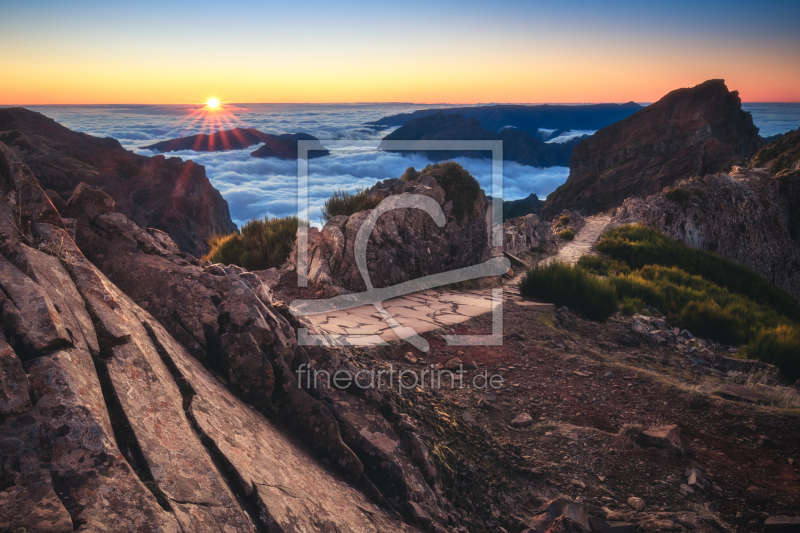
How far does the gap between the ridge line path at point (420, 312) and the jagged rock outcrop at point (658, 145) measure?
62.9 m

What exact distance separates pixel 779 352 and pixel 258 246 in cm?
853

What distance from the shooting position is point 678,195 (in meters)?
19.3

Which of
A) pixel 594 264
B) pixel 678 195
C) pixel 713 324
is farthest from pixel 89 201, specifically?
pixel 678 195

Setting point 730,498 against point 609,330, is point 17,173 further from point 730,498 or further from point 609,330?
point 609,330

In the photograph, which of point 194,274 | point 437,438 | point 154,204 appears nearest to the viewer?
point 194,274

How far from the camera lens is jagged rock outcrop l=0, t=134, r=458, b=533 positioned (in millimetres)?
1298

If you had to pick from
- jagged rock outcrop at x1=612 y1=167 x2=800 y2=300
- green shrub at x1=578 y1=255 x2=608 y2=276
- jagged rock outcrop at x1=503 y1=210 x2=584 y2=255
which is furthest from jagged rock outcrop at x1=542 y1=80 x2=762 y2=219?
green shrub at x1=578 y1=255 x2=608 y2=276

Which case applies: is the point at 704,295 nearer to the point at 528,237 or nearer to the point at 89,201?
the point at 528,237

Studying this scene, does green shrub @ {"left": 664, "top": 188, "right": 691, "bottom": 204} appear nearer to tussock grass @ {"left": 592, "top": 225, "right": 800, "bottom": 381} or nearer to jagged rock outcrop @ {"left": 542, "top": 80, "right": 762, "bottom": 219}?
tussock grass @ {"left": 592, "top": 225, "right": 800, "bottom": 381}

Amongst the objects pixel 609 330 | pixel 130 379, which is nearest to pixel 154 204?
pixel 609 330

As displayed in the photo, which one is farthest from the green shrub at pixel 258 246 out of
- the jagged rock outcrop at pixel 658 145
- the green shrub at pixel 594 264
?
the jagged rock outcrop at pixel 658 145

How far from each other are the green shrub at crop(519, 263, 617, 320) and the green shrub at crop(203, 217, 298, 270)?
4.28 meters

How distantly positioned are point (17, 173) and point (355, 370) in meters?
2.21

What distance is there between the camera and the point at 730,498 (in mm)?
2857
